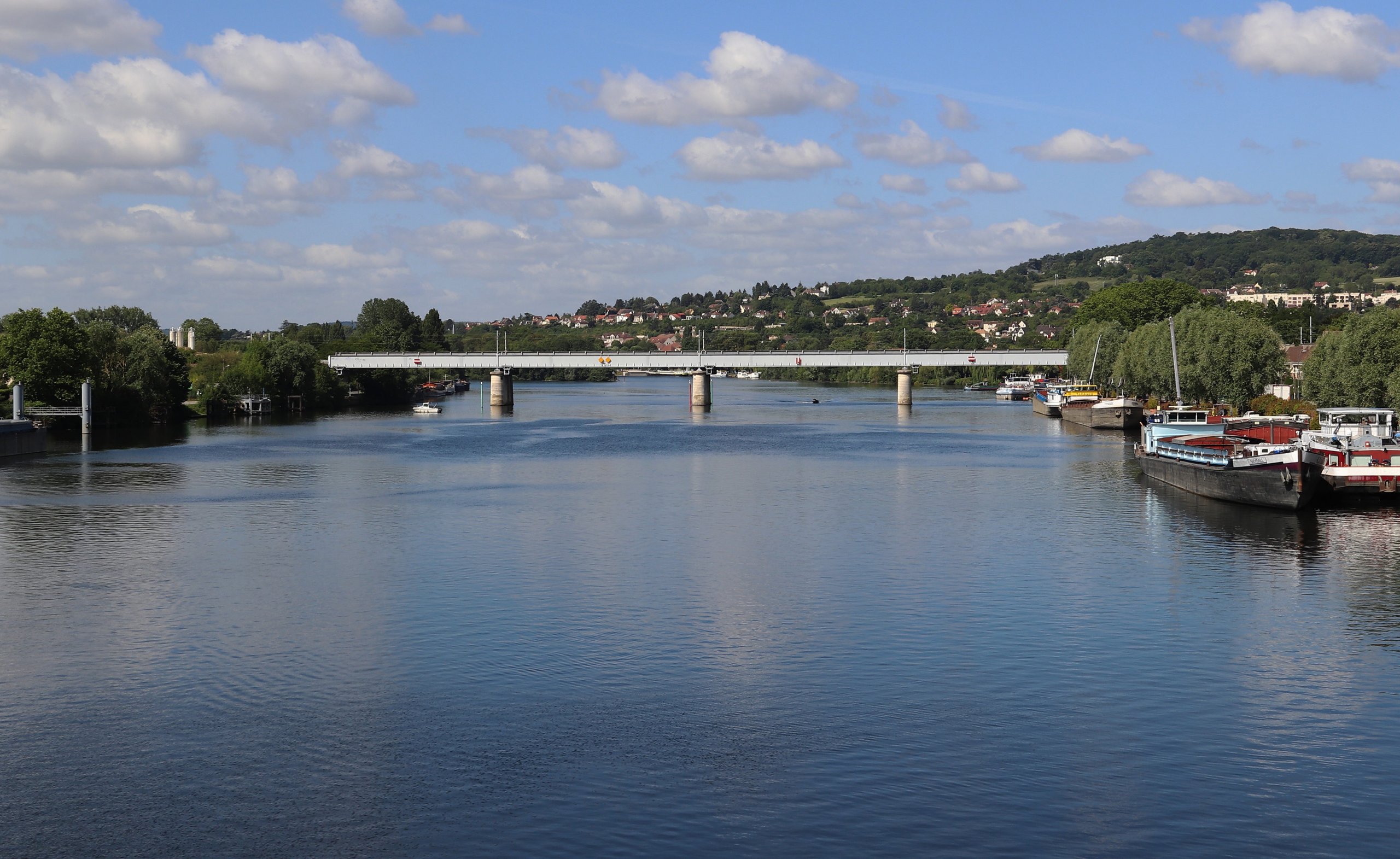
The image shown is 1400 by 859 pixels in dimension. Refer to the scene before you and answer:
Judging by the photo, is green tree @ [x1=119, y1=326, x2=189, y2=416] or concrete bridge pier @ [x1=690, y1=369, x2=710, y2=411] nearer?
green tree @ [x1=119, y1=326, x2=189, y2=416]

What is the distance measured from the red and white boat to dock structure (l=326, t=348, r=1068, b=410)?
365 feet

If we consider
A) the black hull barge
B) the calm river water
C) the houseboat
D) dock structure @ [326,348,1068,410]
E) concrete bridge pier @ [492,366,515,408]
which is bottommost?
the calm river water

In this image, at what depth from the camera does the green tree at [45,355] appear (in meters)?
110

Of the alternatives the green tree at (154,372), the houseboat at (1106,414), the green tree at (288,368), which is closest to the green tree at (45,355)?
the green tree at (154,372)

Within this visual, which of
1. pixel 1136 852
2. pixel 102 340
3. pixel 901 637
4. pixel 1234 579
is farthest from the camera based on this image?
pixel 102 340

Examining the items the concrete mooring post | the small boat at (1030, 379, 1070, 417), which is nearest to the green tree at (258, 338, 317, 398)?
the concrete mooring post

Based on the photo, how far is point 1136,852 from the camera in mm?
19641

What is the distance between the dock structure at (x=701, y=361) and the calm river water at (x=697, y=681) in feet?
Result: 376

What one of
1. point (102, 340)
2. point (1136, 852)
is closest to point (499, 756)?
point (1136, 852)

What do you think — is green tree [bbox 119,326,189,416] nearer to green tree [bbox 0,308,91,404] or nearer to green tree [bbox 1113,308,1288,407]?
green tree [bbox 0,308,91,404]

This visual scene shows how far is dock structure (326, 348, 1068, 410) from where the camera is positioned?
176 meters

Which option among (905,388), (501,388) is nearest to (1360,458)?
(905,388)

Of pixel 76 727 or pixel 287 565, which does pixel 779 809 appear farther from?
pixel 287 565

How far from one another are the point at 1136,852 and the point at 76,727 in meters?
19.8
